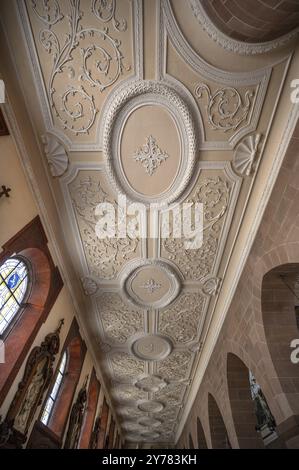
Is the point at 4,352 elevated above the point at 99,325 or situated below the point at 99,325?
below

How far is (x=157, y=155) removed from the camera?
13.3 feet

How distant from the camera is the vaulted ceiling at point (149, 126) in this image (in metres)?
2.98

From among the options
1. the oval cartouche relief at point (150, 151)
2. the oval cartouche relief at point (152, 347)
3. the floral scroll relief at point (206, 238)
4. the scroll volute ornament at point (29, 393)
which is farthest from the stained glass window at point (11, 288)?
the oval cartouche relief at point (152, 347)

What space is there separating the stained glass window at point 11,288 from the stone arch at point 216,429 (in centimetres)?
681

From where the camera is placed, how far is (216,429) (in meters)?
8.21

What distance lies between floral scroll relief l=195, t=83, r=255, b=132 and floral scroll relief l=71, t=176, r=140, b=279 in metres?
2.00

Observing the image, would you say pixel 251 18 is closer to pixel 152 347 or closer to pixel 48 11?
pixel 48 11

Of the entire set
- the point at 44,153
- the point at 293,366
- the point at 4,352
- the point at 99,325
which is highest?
the point at 44,153

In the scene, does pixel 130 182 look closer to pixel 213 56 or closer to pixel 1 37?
pixel 213 56

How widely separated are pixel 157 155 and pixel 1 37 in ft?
7.58

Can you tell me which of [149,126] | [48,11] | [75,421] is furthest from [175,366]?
[48,11]

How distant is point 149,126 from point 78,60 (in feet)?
3.86

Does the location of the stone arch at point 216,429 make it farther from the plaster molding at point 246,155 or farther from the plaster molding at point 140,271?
the plaster molding at point 246,155
